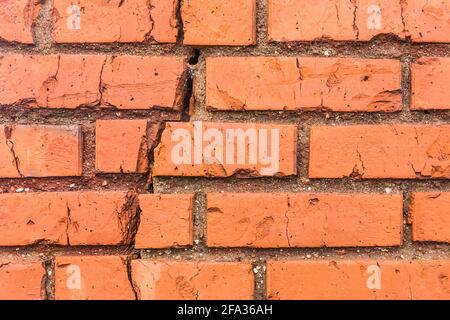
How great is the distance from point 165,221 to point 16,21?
452 mm

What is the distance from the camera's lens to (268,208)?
828 millimetres

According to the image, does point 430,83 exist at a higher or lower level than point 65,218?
higher

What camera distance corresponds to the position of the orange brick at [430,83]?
823mm

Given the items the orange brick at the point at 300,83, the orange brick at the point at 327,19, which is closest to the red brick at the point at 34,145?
the orange brick at the point at 300,83

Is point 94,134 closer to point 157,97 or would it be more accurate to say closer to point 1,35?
point 157,97

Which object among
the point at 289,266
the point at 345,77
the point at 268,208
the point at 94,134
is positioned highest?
the point at 345,77

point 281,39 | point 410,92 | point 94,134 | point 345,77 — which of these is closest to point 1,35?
point 94,134

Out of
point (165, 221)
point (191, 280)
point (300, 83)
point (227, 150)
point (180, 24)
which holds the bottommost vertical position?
point (191, 280)

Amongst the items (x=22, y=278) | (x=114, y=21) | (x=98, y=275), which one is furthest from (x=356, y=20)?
(x=22, y=278)

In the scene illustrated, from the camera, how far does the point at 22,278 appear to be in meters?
0.83

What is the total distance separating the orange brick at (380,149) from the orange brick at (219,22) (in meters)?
0.22

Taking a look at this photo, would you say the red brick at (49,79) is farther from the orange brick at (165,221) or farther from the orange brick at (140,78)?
the orange brick at (165,221)

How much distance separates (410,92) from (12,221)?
764 millimetres

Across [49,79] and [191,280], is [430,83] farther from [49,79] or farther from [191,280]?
[49,79]
